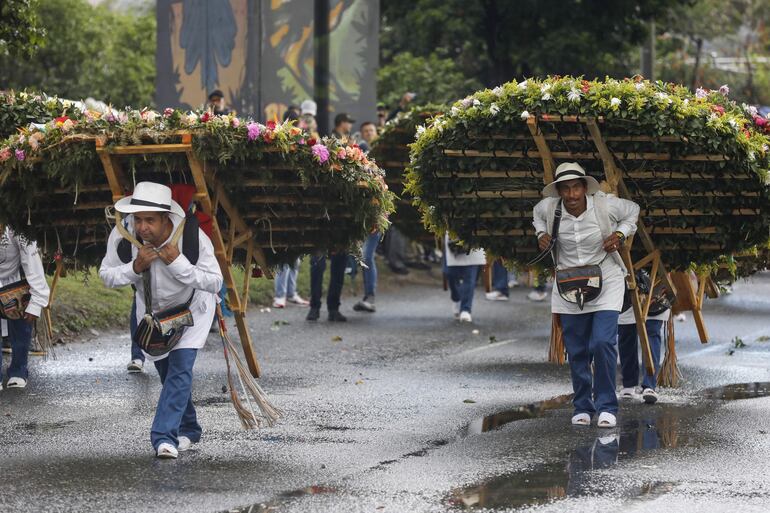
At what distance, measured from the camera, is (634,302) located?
10.8 metres

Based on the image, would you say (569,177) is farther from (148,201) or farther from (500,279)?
(500,279)

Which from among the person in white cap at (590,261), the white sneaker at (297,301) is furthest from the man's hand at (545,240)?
the white sneaker at (297,301)

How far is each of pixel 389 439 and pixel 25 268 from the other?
383 centimetres

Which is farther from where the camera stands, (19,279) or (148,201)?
(19,279)

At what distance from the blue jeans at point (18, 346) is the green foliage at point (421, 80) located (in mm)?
19186

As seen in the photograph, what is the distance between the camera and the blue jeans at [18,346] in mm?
11641

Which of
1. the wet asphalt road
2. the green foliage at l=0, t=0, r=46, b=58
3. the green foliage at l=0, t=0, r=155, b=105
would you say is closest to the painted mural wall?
the green foliage at l=0, t=0, r=155, b=105

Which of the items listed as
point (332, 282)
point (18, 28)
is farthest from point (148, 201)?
point (332, 282)

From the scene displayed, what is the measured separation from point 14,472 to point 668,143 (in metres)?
5.04

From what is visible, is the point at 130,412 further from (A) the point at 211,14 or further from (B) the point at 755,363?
(A) the point at 211,14

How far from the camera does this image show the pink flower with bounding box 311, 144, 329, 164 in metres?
9.71

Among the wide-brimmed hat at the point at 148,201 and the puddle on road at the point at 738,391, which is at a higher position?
the wide-brimmed hat at the point at 148,201

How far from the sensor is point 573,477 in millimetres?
7992

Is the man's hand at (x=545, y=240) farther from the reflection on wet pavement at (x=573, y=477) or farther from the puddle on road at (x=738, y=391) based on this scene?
the puddle on road at (x=738, y=391)
